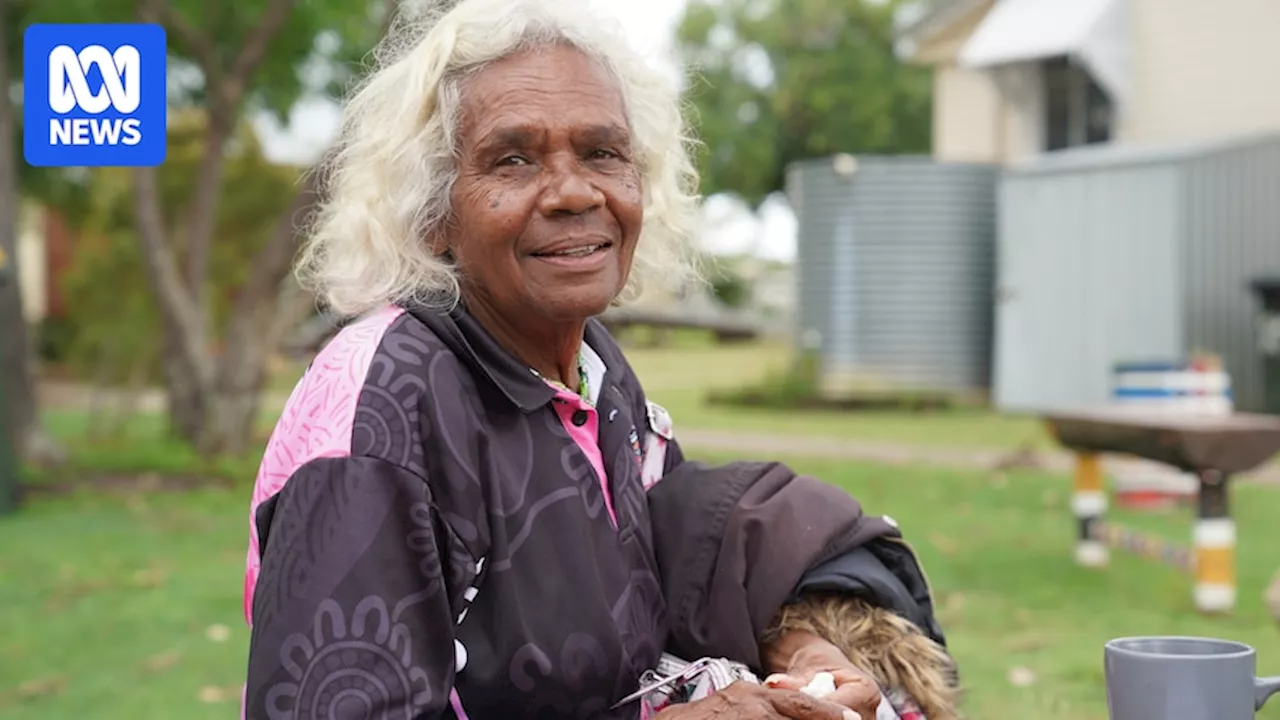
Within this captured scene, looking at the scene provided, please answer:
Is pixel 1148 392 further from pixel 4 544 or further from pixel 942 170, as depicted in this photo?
pixel 942 170

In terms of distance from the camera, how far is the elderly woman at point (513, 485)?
6.10 ft

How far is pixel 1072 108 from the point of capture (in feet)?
65.8

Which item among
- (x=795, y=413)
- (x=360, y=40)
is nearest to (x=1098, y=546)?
(x=360, y=40)

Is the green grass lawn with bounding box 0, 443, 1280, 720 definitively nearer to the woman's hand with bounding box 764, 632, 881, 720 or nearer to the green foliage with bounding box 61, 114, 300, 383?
the woman's hand with bounding box 764, 632, 881, 720

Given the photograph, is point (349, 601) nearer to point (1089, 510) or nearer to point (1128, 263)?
point (1089, 510)

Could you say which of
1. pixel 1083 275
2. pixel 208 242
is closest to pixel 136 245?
pixel 208 242

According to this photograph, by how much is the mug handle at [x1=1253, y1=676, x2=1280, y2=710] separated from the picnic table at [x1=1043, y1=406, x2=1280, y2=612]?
14.9 ft

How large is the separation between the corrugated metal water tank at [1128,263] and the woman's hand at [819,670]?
14963 millimetres

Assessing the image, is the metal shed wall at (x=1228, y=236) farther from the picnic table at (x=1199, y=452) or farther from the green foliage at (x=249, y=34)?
the picnic table at (x=1199, y=452)

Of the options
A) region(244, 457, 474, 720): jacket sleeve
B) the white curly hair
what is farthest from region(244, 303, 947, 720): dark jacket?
the white curly hair

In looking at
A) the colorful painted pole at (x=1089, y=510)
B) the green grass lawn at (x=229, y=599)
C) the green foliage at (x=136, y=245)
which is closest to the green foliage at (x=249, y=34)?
the green foliage at (x=136, y=245)

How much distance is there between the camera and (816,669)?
216 cm

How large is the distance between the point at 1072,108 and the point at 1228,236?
13.4 ft

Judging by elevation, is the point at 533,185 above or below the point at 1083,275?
below
